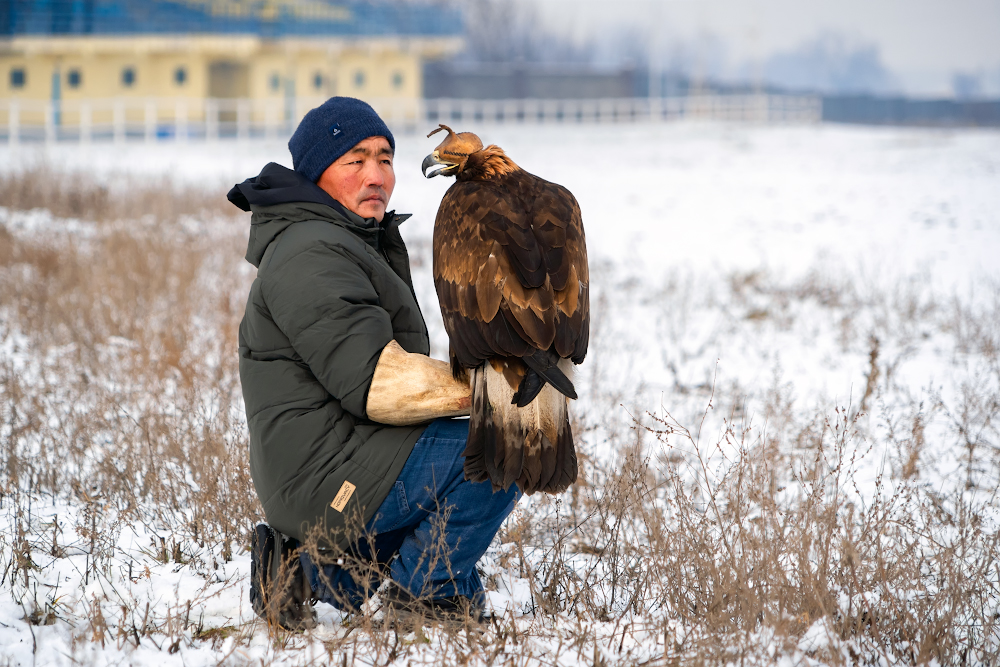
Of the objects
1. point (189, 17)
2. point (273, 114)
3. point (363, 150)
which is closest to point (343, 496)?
point (363, 150)

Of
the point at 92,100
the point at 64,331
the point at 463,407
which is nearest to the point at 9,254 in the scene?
the point at 64,331

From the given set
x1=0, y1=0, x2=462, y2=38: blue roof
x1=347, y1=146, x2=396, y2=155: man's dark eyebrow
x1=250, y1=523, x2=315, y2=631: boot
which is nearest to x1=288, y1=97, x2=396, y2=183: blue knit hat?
x1=347, y1=146, x2=396, y2=155: man's dark eyebrow

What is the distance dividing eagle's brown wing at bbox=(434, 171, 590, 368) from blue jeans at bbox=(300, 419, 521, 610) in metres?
0.34

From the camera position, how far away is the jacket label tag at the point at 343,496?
260 centimetres

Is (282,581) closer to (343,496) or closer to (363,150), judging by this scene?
(343,496)

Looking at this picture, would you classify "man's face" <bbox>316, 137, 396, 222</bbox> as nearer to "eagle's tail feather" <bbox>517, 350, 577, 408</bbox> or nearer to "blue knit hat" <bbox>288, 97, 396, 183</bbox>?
"blue knit hat" <bbox>288, 97, 396, 183</bbox>

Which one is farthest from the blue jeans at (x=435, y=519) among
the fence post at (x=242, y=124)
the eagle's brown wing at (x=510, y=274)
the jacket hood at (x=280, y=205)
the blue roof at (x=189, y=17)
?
the blue roof at (x=189, y=17)

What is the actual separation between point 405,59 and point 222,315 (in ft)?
109

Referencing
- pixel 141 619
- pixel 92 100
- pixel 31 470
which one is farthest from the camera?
pixel 92 100

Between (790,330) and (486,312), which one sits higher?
(486,312)

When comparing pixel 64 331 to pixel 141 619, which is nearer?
pixel 141 619

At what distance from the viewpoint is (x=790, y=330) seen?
7.66 m

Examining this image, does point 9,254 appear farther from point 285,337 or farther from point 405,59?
point 405,59

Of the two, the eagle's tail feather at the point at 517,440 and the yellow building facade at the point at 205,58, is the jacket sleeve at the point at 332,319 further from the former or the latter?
the yellow building facade at the point at 205,58
